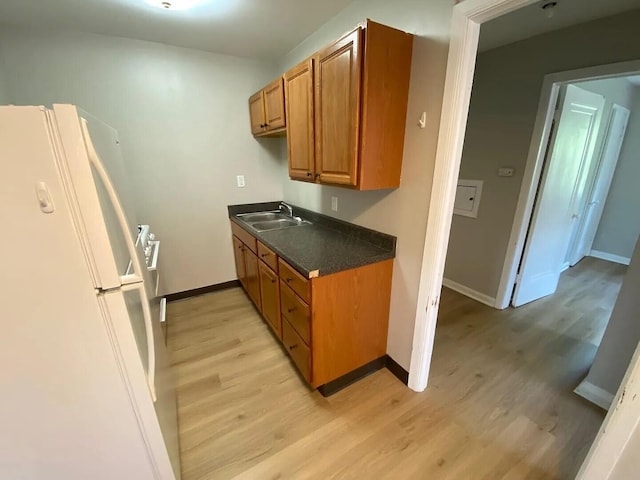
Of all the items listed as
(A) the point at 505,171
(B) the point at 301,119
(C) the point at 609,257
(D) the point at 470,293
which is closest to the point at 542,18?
(A) the point at 505,171

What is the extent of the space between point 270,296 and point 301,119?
1320 millimetres

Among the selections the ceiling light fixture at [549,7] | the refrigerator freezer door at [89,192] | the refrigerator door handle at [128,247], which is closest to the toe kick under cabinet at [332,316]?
the refrigerator door handle at [128,247]

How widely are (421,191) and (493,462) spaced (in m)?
1.43

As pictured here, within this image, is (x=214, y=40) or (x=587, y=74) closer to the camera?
(x=587, y=74)

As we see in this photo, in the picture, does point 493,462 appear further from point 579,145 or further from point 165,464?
point 579,145

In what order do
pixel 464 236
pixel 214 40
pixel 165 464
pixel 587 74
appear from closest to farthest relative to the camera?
1. pixel 165 464
2. pixel 587 74
3. pixel 214 40
4. pixel 464 236

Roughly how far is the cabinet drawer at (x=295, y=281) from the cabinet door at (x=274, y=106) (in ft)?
3.81

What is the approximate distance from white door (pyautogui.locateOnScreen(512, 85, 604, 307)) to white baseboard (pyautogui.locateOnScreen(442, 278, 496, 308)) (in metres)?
0.22

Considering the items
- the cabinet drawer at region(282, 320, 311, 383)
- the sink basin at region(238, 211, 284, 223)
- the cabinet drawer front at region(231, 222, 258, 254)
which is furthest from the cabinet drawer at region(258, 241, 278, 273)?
the sink basin at region(238, 211, 284, 223)

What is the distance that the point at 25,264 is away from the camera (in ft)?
2.29

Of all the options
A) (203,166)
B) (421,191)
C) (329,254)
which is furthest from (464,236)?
(203,166)

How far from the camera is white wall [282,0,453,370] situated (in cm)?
129

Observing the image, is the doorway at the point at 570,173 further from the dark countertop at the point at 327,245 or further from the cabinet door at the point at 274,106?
the cabinet door at the point at 274,106

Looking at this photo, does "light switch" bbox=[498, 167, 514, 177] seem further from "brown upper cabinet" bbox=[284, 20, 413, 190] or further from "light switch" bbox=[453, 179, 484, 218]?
"brown upper cabinet" bbox=[284, 20, 413, 190]
